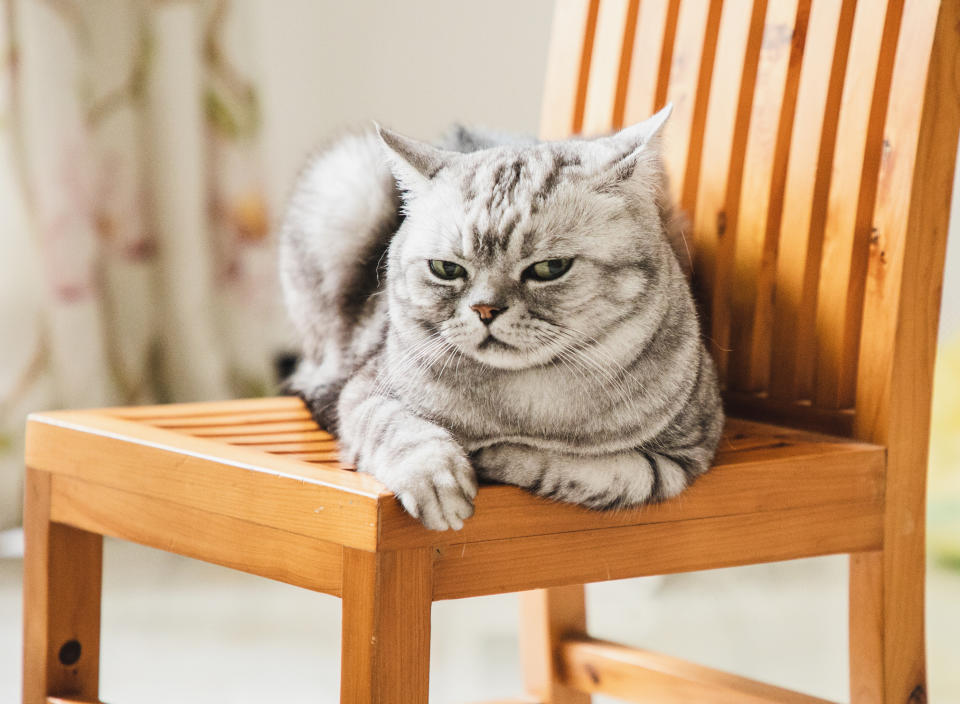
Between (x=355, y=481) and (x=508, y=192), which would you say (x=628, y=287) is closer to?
(x=508, y=192)

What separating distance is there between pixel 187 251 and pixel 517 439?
1310mm

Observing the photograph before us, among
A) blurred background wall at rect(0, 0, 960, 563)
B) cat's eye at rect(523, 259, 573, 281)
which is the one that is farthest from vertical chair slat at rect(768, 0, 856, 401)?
blurred background wall at rect(0, 0, 960, 563)

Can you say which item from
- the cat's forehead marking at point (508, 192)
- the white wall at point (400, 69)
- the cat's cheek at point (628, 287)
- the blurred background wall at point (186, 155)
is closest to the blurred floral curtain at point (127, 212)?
the blurred background wall at point (186, 155)

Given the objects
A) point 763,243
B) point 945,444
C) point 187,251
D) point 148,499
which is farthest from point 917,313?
point 187,251

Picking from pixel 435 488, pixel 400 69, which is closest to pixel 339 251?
pixel 435 488

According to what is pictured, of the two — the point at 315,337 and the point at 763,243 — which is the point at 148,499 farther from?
the point at 763,243

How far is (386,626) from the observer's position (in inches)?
29.7

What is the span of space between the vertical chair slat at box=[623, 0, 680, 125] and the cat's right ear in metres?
0.38

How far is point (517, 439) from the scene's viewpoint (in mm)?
832

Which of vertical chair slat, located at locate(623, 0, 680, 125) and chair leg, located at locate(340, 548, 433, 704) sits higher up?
vertical chair slat, located at locate(623, 0, 680, 125)

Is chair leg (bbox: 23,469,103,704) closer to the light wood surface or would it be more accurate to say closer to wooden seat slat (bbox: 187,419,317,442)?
wooden seat slat (bbox: 187,419,317,442)

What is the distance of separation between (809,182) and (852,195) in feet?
0.17

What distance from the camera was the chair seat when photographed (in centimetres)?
79

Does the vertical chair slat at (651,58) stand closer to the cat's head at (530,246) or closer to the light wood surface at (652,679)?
the cat's head at (530,246)
